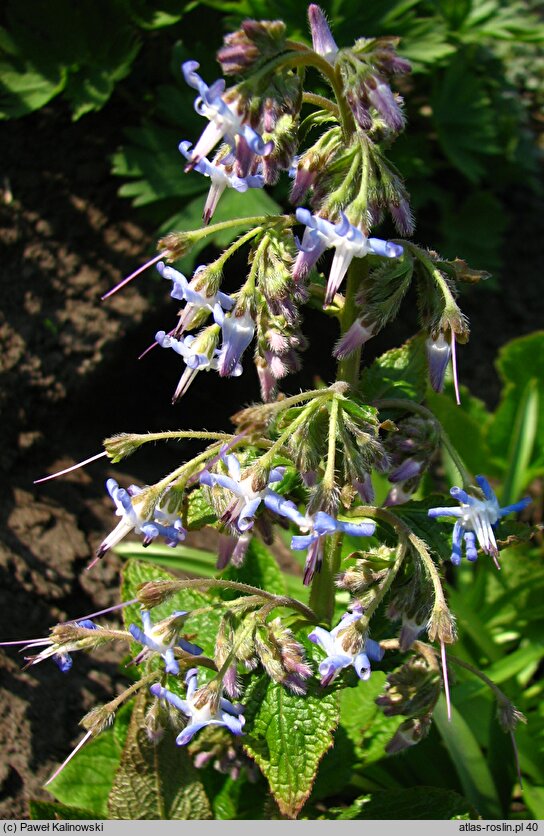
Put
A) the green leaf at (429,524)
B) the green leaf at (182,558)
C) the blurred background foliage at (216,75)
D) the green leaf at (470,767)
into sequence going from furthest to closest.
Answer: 1. the blurred background foliage at (216,75)
2. the green leaf at (182,558)
3. the green leaf at (470,767)
4. the green leaf at (429,524)

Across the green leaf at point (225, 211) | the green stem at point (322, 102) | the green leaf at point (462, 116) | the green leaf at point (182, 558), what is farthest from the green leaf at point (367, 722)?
the green leaf at point (462, 116)

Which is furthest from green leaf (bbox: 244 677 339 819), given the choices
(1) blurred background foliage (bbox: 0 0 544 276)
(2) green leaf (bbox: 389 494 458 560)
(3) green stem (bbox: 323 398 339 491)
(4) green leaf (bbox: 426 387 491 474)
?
(1) blurred background foliage (bbox: 0 0 544 276)

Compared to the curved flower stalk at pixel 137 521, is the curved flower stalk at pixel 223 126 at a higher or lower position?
higher

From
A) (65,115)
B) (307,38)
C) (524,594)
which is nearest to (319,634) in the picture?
(524,594)

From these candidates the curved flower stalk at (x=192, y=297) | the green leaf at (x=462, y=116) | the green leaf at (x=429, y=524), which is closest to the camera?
the curved flower stalk at (x=192, y=297)

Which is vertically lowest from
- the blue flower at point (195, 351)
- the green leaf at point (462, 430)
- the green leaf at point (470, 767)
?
the green leaf at point (470, 767)

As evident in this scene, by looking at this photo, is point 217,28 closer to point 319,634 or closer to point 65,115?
point 65,115

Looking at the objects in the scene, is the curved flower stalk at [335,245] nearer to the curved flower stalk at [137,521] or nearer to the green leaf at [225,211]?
the curved flower stalk at [137,521]

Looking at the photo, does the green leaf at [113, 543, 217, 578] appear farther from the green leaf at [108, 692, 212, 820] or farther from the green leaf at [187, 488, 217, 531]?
the green leaf at [187, 488, 217, 531]
